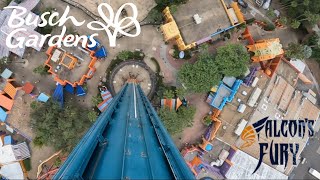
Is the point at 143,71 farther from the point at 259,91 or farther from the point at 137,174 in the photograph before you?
the point at 137,174

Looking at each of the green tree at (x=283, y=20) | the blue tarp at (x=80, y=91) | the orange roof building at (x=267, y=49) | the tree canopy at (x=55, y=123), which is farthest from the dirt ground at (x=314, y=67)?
the tree canopy at (x=55, y=123)

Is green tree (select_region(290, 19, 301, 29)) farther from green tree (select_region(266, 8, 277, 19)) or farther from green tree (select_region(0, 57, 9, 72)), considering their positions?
green tree (select_region(0, 57, 9, 72))

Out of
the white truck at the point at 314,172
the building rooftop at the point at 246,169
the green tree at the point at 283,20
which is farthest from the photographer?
the white truck at the point at 314,172

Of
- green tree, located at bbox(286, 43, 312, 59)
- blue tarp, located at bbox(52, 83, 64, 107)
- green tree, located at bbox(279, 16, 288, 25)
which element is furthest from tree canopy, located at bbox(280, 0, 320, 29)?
blue tarp, located at bbox(52, 83, 64, 107)

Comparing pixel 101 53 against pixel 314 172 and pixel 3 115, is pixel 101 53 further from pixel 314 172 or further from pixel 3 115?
pixel 314 172

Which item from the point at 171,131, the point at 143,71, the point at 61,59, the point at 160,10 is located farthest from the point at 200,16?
the point at 61,59

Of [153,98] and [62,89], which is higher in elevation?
[153,98]

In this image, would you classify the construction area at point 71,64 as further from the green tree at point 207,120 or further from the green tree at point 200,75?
the green tree at point 207,120
